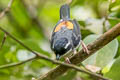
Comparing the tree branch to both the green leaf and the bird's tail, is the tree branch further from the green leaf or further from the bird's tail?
the bird's tail

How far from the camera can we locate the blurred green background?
7.65 feet

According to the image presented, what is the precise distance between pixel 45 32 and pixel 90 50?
2.58 metres

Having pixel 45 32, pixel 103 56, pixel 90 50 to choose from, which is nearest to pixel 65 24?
pixel 103 56

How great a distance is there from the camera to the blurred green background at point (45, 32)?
233 centimetres

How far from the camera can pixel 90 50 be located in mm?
2123

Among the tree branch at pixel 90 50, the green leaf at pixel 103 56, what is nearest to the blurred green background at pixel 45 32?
the green leaf at pixel 103 56

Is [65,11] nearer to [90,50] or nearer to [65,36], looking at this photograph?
[65,36]

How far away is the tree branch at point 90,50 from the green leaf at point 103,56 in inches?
4.9

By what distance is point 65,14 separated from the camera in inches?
119

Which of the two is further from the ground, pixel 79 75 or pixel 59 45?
pixel 59 45

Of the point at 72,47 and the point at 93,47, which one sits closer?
the point at 93,47

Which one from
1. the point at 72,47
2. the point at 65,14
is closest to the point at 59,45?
the point at 72,47

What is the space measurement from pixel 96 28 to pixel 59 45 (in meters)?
0.38

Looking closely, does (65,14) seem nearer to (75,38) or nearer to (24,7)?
(75,38)
